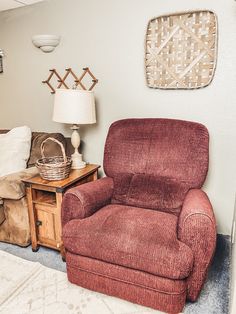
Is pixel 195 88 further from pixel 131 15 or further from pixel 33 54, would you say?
pixel 33 54

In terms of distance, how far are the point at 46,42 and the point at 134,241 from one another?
76.4 inches

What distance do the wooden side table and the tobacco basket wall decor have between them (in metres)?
1.01

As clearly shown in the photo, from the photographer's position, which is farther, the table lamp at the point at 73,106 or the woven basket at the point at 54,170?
the table lamp at the point at 73,106

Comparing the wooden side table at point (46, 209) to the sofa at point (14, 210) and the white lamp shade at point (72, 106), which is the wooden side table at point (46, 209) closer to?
the sofa at point (14, 210)

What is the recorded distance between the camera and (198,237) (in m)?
1.28

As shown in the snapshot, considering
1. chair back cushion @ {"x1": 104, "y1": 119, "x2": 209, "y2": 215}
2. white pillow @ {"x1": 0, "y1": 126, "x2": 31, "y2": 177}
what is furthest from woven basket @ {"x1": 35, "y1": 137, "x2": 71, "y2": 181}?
white pillow @ {"x1": 0, "y1": 126, "x2": 31, "y2": 177}

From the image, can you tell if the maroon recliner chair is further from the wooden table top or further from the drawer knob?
the drawer knob

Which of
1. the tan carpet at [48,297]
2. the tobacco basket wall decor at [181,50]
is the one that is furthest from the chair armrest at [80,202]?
the tobacco basket wall decor at [181,50]

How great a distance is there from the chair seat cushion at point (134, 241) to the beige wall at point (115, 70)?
818 millimetres

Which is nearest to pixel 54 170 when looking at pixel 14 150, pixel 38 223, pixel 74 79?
pixel 38 223

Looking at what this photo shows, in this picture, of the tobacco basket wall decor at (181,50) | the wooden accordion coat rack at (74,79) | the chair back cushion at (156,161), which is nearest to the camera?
the chair back cushion at (156,161)

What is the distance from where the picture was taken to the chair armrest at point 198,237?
1.28 m

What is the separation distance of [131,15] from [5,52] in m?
1.43

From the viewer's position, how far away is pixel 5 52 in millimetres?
2654
